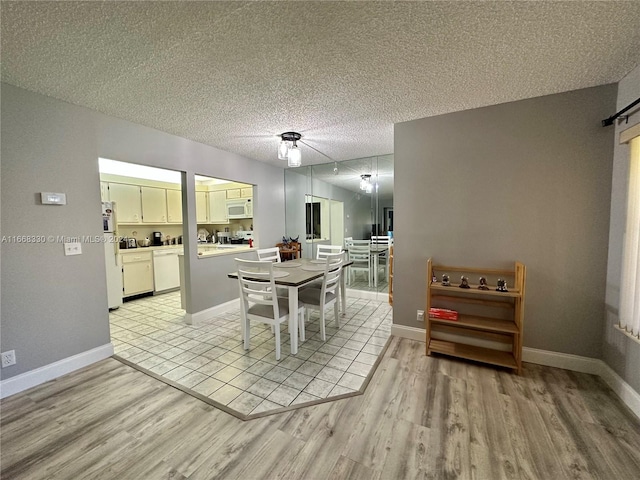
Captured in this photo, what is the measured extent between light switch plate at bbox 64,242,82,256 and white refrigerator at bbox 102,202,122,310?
1760 millimetres

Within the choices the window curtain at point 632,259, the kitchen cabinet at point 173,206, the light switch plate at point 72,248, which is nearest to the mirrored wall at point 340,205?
the kitchen cabinet at point 173,206

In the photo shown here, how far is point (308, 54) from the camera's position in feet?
5.30

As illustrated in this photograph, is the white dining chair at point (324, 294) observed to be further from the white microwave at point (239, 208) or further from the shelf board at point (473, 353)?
the white microwave at point (239, 208)

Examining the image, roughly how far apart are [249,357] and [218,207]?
3.94 meters

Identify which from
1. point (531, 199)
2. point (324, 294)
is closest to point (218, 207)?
point (324, 294)

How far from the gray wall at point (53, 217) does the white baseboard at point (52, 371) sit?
0.05 metres

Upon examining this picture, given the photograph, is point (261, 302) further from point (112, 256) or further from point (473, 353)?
point (112, 256)

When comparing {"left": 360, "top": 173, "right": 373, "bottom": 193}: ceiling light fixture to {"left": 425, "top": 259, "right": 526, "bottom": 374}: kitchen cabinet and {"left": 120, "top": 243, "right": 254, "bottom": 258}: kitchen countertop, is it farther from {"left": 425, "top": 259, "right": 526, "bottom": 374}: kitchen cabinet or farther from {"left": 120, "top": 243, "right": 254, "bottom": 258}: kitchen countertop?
{"left": 425, "top": 259, "right": 526, "bottom": 374}: kitchen cabinet

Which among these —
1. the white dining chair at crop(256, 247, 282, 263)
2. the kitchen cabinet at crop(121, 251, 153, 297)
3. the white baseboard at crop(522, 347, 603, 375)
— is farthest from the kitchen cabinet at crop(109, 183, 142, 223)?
the white baseboard at crop(522, 347, 603, 375)

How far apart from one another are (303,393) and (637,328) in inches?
95.1

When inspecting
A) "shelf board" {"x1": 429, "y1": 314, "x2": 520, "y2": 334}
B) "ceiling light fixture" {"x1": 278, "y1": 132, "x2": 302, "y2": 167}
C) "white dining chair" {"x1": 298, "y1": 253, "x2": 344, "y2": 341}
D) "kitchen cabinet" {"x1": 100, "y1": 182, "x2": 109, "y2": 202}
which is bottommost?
"shelf board" {"x1": 429, "y1": 314, "x2": 520, "y2": 334}

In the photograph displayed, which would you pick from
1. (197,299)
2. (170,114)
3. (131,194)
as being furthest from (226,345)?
(131,194)

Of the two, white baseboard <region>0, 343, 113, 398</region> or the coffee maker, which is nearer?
white baseboard <region>0, 343, 113, 398</region>

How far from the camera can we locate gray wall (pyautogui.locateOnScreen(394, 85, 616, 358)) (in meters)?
2.09
